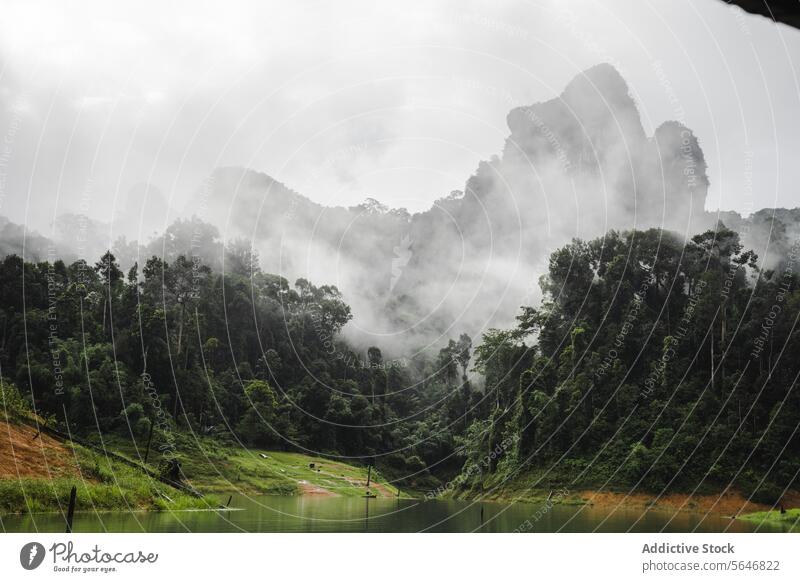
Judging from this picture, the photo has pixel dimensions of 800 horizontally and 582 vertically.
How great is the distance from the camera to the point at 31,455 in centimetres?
2517

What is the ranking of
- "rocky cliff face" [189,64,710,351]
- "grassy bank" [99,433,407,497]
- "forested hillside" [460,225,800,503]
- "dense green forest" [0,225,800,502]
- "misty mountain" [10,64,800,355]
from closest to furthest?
"grassy bank" [99,433,407,497], "dense green forest" [0,225,800,502], "forested hillside" [460,225,800,503], "misty mountain" [10,64,800,355], "rocky cliff face" [189,64,710,351]

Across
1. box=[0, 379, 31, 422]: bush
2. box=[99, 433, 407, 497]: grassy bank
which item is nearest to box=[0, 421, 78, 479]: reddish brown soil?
box=[0, 379, 31, 422]: bush

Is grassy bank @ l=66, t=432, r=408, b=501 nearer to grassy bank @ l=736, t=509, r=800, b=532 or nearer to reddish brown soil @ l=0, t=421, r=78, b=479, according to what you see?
reddish brown soil @ l=0, t=421, r=78, b=479

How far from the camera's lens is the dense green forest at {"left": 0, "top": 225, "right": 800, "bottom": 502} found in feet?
142

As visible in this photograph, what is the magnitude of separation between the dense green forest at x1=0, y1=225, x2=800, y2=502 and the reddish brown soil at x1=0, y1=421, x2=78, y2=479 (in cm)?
982

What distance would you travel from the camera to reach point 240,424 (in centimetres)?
5238

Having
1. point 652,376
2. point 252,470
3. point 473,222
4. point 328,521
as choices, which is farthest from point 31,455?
point 473,222

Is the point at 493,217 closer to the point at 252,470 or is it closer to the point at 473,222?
the point at 473,222

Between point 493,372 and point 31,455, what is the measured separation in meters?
41.3

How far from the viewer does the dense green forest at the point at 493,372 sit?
43188 millimetres

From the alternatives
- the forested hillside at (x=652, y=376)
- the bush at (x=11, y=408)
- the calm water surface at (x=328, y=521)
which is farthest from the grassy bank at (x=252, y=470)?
the forested hillside at (x=652, y=376)

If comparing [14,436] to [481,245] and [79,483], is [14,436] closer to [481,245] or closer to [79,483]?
[79,483]

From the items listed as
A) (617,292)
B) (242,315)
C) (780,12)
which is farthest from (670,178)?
(780,12)

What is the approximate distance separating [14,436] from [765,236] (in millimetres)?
A: 56190
